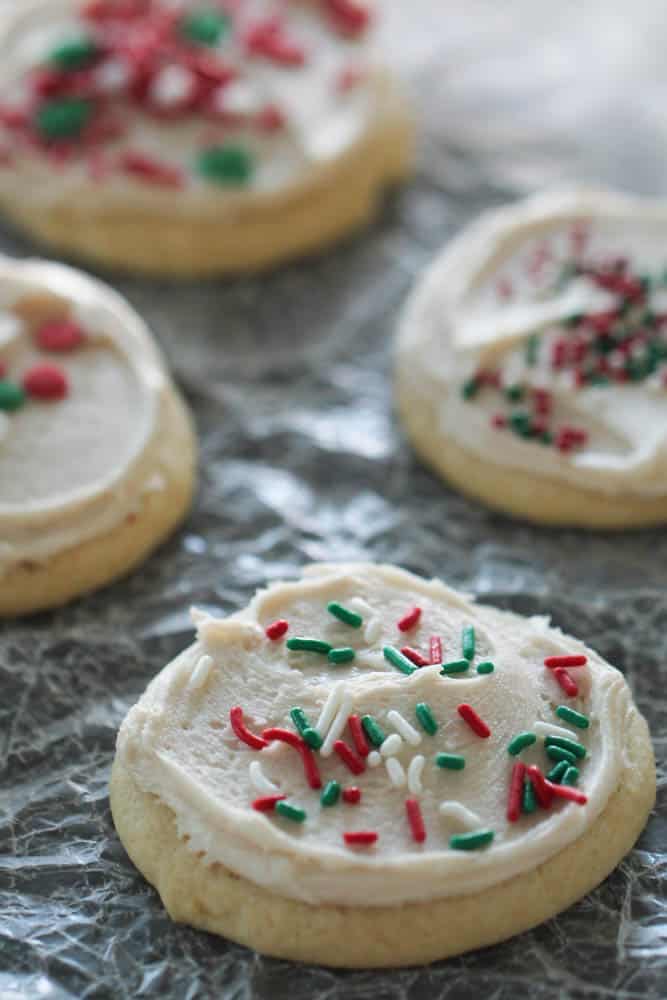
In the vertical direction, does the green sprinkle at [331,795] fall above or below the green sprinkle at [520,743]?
below

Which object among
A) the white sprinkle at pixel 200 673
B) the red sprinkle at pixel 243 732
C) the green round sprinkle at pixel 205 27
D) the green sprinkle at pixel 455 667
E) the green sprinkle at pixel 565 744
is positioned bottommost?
the white sprinkle at pixel 200 673

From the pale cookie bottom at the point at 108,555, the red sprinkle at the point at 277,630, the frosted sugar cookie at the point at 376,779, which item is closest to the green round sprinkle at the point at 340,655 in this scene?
the frosted sugar cookie at the point at 376,779

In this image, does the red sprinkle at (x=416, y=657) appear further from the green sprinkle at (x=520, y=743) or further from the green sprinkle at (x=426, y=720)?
the green sprinkle at (x=520, y=743)

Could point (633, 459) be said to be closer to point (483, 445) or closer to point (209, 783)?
point (483, 445)

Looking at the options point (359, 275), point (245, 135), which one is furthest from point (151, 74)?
point (359, 275)

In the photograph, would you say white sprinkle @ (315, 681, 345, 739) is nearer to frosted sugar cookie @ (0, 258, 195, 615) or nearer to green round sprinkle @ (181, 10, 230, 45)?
frosted sugar cookie @ (0, 258, 195, 615)

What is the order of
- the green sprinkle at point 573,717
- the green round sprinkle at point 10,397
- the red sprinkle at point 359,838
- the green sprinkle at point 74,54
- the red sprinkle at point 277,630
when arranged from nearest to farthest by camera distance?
1. the red sprinkle at point 359,838
2. the green sprinkle at point 573,717
3. the red sprinkle at point 277,630
4. the green round sprinkle at point 10,397
5. the green sprinkle at point 74,54

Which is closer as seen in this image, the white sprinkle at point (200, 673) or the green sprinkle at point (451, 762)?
the green sprinkle at point (451, 762)

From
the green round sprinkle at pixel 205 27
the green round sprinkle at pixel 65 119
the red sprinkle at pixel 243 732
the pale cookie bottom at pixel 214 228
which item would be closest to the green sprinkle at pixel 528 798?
the red sprinkle at pixel 243 732

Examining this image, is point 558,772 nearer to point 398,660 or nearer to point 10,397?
point 398,660

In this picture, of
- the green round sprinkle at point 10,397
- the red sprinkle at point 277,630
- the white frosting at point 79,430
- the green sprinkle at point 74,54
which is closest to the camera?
the red sprinkle at point 277,630
